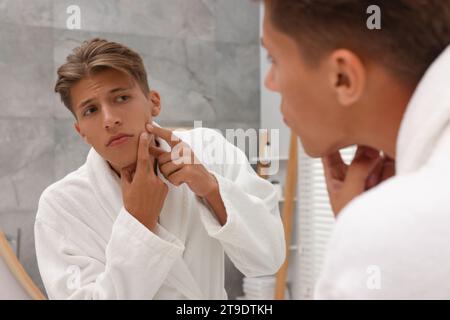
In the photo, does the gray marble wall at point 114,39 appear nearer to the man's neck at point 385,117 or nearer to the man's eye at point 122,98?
the man's eye at point 122,98

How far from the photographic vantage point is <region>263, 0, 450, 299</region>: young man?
0.35 m

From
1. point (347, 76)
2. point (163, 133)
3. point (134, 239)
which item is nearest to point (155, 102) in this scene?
point (163, 133)

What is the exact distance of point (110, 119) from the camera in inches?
23.0

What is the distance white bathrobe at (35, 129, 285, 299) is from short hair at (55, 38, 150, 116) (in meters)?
0.07

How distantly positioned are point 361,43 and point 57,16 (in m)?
0.36

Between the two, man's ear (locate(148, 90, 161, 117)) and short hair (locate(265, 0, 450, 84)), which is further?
man's ear (locate(148, 90, 161, 117))

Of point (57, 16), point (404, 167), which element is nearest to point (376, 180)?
point (404, 167)

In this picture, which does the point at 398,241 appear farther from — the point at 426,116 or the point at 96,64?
the point at 96,64

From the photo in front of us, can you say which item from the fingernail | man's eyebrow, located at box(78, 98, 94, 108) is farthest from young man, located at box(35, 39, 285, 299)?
the fingernail

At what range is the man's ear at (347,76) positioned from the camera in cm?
41

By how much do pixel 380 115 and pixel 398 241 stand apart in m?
0.13

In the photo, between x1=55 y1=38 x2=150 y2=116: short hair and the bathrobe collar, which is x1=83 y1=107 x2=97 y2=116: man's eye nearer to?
x1=55 y1=38 x2=150 y2=116: short hair

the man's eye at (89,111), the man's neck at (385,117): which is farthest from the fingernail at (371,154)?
the man's eye at (89,111)

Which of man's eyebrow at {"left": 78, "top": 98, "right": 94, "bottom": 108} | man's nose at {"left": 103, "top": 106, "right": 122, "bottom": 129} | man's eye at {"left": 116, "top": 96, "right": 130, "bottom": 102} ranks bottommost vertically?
man's nose at {"left": 103, "top": 106, "right": 122, "bottom": 129}
